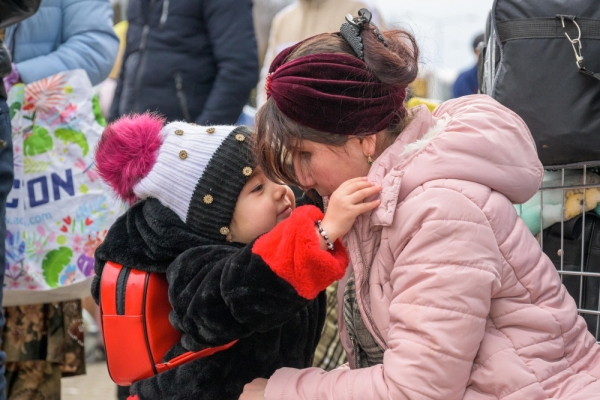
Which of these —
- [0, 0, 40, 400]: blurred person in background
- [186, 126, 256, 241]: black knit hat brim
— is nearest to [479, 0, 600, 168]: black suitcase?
[186, 126, 256, 241]: black knit hat brim

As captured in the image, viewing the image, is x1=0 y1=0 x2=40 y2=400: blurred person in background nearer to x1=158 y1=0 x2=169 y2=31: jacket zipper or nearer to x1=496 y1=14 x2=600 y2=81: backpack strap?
x1=158 y1=0 x2=169 y2=31: jacket zipper

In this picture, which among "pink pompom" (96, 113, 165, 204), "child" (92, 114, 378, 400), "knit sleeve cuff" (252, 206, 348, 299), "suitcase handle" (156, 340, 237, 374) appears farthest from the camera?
"pink pompom" (96, 113, 165, 204)

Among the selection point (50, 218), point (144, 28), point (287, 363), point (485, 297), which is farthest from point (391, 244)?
point (144, 28)

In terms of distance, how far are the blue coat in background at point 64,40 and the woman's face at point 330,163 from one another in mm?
1476

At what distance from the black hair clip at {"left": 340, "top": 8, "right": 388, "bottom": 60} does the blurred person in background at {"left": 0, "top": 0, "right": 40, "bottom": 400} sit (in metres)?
1.12

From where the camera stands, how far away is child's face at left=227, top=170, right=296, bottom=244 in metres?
2.05

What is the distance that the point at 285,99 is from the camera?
5.81 feet

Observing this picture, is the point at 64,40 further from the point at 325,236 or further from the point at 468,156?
the point at 468,156

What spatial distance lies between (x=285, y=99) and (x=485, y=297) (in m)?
0.62

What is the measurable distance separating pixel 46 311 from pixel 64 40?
3.52 feet

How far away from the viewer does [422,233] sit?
159 cm

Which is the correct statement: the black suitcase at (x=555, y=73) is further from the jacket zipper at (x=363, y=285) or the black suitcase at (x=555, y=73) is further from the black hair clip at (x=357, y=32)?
the jacket zipper at (x=363, y=285)

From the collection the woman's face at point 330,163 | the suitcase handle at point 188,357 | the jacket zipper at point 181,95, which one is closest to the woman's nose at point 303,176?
the woman's face at point 330,163

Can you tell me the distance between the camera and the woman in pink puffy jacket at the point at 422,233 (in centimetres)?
157
